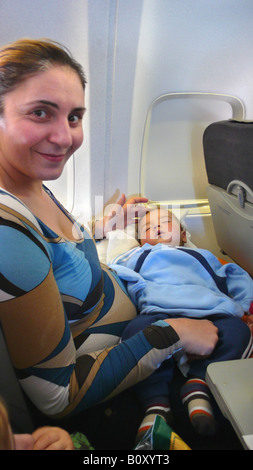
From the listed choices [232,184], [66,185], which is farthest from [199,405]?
[66,185]

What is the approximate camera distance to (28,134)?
2.78 ft

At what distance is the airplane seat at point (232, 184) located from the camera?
1.58 m

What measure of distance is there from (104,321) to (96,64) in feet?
5.23

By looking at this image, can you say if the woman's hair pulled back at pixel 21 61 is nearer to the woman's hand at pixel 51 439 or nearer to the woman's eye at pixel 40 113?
the woman's eye at pixel 40 113

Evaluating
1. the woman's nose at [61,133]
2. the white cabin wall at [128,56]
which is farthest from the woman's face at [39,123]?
the white cabin wall at [128,56]

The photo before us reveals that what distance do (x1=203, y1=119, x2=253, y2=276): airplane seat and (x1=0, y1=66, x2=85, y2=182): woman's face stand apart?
3.02ft

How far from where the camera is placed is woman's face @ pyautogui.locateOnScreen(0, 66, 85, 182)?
83 cm

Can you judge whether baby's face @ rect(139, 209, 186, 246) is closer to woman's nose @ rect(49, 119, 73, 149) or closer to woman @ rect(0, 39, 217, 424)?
woman @ rect(0, 39, 217, 424)

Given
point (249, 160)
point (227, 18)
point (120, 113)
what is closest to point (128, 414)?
point (249, 160)

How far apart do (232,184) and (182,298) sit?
0.78 meters

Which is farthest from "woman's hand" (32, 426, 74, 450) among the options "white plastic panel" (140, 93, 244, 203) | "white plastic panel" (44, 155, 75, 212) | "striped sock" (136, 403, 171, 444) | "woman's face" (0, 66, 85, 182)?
"white plastic panel" (140, 93, 244, 203)

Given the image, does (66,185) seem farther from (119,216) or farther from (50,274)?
(50,274)

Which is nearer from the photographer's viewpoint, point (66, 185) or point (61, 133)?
point (61, 133)

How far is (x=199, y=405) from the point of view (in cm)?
101
